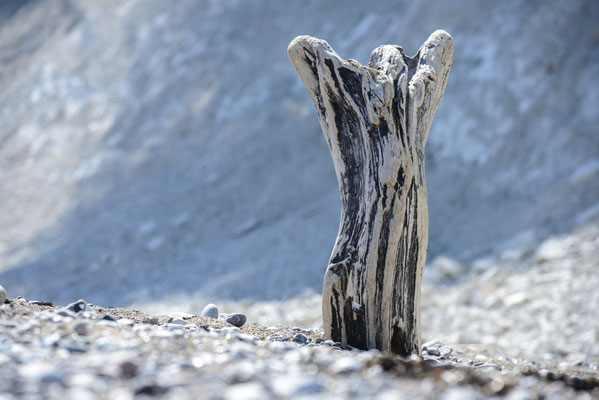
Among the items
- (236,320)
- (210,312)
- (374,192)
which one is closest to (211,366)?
(374,192)

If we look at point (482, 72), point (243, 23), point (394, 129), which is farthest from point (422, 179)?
point (243, 23)

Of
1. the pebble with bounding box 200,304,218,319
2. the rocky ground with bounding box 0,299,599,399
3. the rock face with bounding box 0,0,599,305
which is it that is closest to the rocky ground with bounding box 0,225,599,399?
the rocky ground with bounding box 0,299,599,399

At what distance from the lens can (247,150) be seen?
45.0ft

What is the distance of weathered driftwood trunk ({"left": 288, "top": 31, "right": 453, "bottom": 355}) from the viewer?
4406 millimetres

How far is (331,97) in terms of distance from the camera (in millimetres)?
4578

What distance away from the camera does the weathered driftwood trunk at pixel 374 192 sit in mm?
4406

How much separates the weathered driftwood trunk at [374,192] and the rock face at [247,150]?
5.79m

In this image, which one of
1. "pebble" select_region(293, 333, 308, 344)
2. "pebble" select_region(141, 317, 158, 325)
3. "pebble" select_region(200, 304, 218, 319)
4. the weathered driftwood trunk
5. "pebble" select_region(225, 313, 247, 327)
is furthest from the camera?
"pebble" select_region(200, 304, 218, 319)

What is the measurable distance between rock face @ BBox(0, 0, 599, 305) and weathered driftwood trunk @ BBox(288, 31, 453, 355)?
579 cm

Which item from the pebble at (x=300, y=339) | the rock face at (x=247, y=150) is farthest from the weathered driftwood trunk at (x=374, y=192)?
the rock face at (x=247, y=150)

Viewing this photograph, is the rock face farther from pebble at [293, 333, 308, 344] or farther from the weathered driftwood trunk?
the weathered driftwood trunk

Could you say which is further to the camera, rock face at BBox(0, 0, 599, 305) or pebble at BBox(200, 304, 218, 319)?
rock face at BBox(0, 0, 599, 305)

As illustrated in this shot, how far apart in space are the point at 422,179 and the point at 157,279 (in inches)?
301

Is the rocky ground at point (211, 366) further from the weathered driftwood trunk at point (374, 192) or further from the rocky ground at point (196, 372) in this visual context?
the weathered driftwood trunk at point (374, 192)
